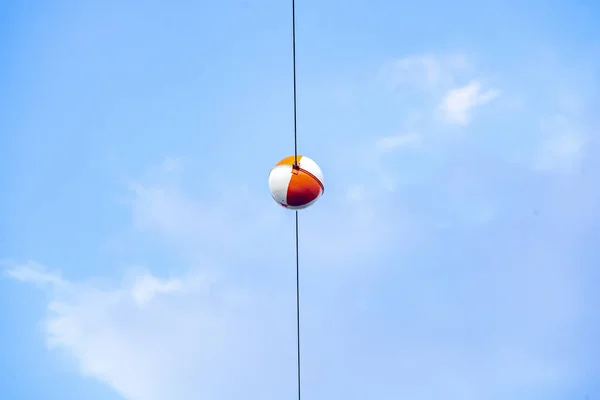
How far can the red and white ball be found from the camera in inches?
444

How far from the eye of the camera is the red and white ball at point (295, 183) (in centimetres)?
1127

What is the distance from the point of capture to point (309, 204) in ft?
38.2

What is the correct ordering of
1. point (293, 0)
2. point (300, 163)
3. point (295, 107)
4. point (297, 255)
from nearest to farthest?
point (293, 0) < point (295, 107) < point (300, 163) < point (297, 255)

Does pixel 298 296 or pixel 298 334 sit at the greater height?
pixel 298 296

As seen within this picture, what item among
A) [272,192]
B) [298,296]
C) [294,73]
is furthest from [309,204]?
[294,73]

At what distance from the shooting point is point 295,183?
442 inches

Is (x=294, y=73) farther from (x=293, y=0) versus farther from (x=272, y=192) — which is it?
(x=272, y=192)

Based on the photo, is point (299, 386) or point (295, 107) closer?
point (295, 107)

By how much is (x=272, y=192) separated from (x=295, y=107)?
237 cm

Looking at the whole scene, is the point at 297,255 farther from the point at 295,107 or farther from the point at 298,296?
the point at 295,107

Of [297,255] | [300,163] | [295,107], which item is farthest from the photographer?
[297,255]

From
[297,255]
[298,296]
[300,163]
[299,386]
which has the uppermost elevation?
[300,163]

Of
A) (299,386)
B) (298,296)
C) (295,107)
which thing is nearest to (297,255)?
(298,296)

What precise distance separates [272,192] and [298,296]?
7.87ft
